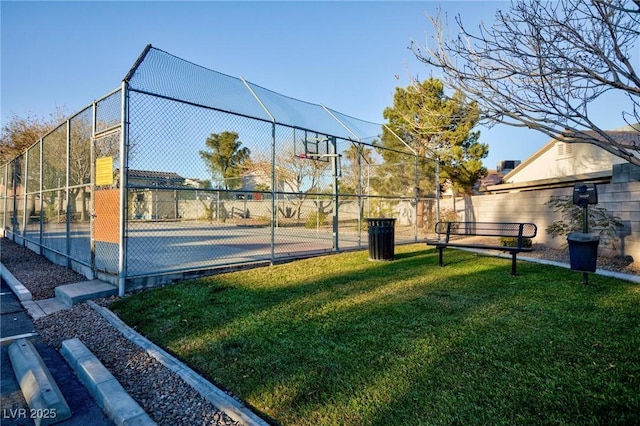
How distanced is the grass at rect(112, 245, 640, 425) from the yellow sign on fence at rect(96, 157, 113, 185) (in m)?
1.83

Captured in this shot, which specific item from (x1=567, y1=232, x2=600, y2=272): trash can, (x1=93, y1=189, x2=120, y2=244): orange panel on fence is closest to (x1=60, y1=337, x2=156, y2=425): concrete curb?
(x1=93, y1=189, x2=120, y2=244): orange panel on fence

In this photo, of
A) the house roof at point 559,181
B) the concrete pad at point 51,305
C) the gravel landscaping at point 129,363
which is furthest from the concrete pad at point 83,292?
the house roof at point 559,181

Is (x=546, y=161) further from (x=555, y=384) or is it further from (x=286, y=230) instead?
(x=555, y=384)

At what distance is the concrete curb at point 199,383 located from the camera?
6.98 ft

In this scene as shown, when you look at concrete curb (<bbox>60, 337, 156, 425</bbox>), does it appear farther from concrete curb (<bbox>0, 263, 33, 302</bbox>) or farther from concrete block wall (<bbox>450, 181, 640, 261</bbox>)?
concrete block wall (<bbox>450, 181, 640, 261</bbox>)

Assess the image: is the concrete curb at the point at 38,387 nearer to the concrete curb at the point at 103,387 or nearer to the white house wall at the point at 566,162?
the concrete curb at the point at 103,387

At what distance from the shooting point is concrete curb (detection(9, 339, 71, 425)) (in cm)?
222

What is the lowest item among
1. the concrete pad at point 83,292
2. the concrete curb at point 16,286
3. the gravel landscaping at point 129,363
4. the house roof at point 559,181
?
the gravel landscaping at point 129,363

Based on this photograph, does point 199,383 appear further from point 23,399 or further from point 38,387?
point 23,399

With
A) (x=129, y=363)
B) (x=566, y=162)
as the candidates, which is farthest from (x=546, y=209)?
(x=129, y=363)

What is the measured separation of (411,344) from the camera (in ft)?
10.0

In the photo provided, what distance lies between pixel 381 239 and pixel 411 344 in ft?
14.2

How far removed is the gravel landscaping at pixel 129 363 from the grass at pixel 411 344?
24 cm

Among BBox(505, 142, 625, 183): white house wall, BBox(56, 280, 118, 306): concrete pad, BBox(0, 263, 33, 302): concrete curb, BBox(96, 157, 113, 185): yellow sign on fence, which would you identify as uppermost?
BBox(505, 142, 625, 183): white house wall
